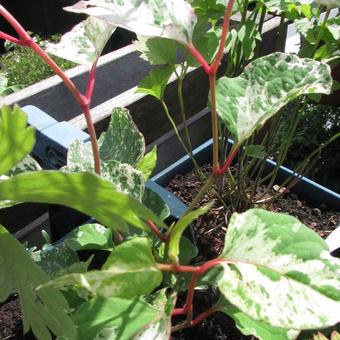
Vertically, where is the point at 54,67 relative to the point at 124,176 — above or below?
above

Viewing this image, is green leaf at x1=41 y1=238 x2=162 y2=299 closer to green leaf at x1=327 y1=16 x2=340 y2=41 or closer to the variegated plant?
the variegated plant

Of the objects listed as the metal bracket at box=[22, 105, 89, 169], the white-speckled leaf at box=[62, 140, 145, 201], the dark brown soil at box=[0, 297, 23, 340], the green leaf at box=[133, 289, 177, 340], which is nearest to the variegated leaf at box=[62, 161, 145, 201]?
the white-speckled leaf at box=[62, 140, 145, 201]

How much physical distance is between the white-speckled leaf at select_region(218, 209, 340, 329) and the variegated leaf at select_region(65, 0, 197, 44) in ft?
0.51

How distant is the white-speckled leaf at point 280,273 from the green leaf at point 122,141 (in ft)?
0.65

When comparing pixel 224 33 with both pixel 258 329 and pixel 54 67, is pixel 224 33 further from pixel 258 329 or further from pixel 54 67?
pixel 258 329

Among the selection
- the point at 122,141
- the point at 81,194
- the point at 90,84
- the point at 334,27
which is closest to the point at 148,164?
the point at 122,141

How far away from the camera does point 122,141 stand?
22.3 inches

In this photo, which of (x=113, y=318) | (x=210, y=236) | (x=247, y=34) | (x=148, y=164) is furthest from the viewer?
(x=210, y=236)

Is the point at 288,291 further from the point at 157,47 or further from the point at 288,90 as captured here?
the point at 157,47

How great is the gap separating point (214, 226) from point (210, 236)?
1.2 inches

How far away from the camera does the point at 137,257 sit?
1.22 feet

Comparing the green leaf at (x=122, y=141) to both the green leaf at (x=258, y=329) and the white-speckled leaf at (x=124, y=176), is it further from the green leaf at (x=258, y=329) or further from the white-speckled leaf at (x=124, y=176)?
the green leaf at (x=258, y=329)

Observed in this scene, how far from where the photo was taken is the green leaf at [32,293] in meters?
0.40

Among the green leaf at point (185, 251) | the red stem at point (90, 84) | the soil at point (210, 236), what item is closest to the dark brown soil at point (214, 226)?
the soil at point (210, 236)
